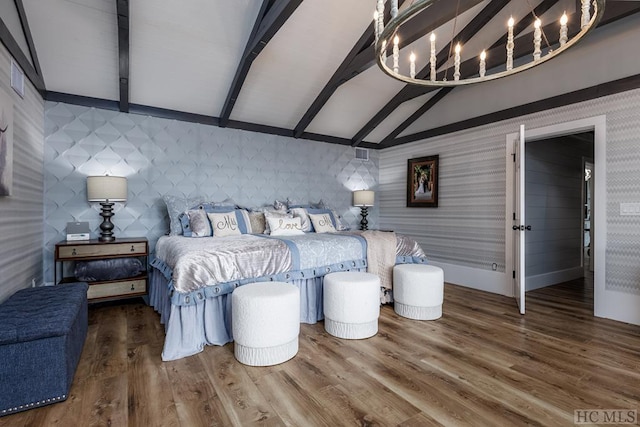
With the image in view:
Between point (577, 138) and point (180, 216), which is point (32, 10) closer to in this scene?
point (180, 216)

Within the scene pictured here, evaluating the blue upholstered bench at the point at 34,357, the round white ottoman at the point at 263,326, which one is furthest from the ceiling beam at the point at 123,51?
the round white ottoman at the point at 263,326

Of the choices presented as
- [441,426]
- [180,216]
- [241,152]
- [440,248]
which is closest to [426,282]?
[441,426]

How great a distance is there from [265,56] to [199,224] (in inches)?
82.7

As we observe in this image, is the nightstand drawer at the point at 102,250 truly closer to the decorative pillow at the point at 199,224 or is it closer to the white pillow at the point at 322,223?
the decorative pillow at the point at 199,224

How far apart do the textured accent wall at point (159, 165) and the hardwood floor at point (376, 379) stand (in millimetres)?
1506

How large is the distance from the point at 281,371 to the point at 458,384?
1.15 metres

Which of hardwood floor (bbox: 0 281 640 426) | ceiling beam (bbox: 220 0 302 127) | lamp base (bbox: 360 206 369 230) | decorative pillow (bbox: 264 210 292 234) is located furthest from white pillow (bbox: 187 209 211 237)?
lamp base (bbox: 360 206 369 230)

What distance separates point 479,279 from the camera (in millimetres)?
4312

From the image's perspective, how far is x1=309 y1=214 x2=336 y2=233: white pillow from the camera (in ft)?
13.4

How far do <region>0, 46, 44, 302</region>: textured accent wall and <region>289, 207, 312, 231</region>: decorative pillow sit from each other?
2697mm

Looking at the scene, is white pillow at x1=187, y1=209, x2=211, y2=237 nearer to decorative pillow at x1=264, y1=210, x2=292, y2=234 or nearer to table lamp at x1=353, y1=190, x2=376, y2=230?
decorative pillow at x1=264, y1=210, x2=292, y2=234

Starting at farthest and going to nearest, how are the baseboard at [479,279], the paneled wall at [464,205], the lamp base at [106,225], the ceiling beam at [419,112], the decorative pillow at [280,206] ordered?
1. the ceiling beam at [419,112]
2. the decorative pillow at [280,206]
3. the paneled wall at [464,205]
4. the baseboard at [479,279]
5. the lamp base at [106,225]

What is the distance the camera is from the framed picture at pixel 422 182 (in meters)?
4.96

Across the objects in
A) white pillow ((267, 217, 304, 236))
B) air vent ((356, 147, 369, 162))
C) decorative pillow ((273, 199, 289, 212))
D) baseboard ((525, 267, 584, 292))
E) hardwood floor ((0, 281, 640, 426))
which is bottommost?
hardwood floor ((0, 281, 640, 426))
